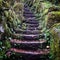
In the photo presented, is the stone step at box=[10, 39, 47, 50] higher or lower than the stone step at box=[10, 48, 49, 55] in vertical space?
higher

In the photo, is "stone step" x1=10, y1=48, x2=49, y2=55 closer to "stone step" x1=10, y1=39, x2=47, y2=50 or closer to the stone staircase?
the stone staircase

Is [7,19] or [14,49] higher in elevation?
[7,19]

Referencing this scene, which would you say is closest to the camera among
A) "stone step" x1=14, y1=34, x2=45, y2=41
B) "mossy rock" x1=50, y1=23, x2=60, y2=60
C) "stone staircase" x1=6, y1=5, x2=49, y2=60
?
"mossy rock" x1=50, y1=23, x2=60, y2=60

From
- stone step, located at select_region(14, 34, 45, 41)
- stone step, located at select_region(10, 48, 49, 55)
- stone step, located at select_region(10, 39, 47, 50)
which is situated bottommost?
stone step, located at select_region(10, 48, 49, 55)

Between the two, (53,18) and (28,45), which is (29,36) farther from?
(53,18)

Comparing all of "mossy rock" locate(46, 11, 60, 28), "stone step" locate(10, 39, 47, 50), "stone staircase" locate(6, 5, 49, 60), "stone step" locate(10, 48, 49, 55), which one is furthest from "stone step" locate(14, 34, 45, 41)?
"stone step" locate(10, 48, 49, 55)

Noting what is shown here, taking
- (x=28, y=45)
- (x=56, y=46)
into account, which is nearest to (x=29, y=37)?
(x=28, y=45)

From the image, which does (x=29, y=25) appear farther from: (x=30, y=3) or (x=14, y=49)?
(x=30, y=3)

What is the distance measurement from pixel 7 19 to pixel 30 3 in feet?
27.7

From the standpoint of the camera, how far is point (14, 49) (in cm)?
829

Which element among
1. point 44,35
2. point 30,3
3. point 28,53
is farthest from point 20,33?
point 30,3

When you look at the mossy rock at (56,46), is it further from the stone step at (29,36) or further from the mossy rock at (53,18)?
the mossy rock at (53,18)

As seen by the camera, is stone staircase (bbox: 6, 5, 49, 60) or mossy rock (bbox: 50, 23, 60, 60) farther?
stone staircase (bbox: 6, 5, 49, 60)

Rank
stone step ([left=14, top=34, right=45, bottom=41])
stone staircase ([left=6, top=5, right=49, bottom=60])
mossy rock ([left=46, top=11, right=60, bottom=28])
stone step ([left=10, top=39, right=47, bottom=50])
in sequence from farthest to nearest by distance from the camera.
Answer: mossy rock ([left=46, top=11, right=60, bottom=28]), stone step ([left=14, top=34, right=45, bottom=41]), stone step ([left=10, top=39, right=47, bottom=50]), stone staircase ([left=6, top=5, right=49, bottom=60])
